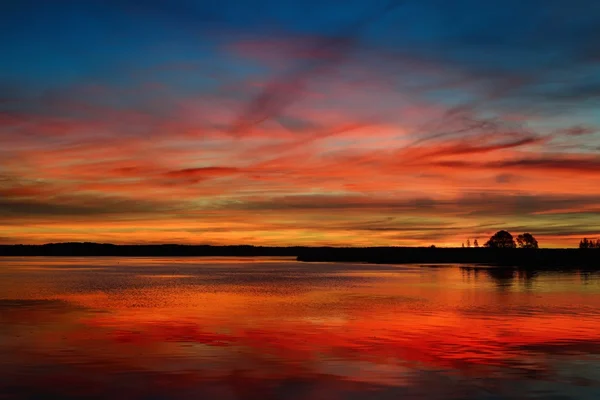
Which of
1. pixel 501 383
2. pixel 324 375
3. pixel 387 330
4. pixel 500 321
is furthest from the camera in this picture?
pixel 500 321

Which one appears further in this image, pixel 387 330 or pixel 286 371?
pixel 387 330

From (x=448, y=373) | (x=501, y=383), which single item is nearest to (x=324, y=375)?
(x=448, y=373)

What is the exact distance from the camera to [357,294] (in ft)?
146

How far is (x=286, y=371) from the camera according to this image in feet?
59.7

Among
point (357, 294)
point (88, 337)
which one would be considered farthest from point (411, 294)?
point (88, 337)

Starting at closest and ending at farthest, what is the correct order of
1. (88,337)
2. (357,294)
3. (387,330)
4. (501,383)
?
(501,383), (88,337), (387,330), (357,294)

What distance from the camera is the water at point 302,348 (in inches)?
634

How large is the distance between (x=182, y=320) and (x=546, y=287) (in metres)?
29.8

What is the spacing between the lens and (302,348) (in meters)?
21.9

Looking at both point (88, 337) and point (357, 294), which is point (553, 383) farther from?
point (357, 294)

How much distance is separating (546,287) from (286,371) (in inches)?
1409

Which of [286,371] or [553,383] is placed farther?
[286,371]

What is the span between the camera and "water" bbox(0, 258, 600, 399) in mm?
16094

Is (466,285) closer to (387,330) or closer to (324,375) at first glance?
(387,330)
